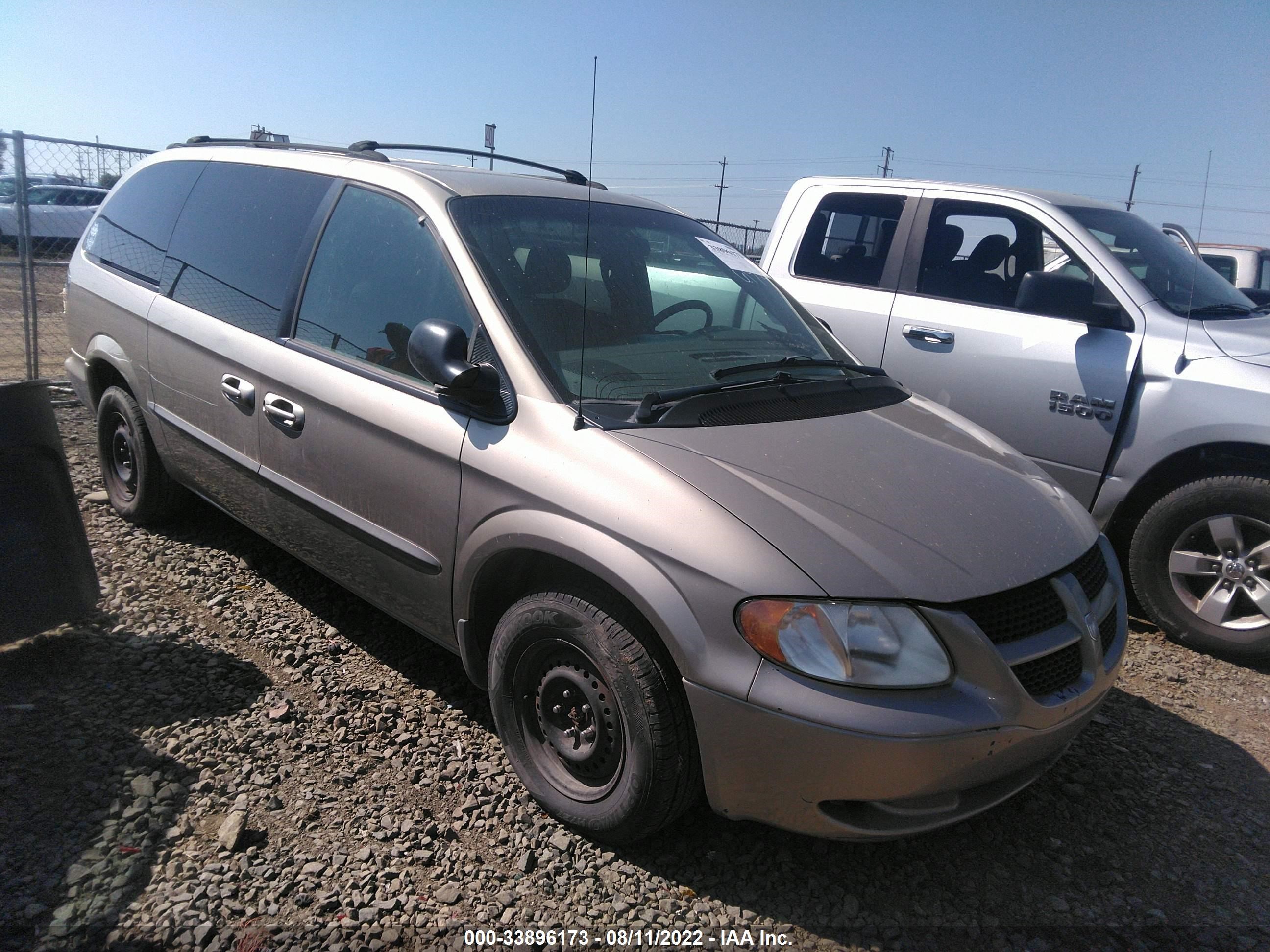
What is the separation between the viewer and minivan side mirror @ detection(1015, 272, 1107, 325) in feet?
14.3

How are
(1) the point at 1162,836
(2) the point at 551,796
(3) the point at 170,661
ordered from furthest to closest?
1. (3) the point at 170,661
2. (1) the point at 1162,836
3. (2) the point at 551,796

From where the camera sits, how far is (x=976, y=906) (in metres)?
2.46

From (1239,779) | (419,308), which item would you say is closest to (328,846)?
(419,308)

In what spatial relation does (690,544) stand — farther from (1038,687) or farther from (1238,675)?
(1238,675)

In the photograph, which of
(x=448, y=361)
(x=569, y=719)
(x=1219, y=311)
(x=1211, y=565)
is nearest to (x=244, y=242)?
(x=448, y=361)

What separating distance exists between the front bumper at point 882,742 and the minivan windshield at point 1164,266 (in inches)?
118

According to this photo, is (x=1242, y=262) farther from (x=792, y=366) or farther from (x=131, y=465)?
(x=131, y=465)

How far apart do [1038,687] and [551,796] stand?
4.55ft

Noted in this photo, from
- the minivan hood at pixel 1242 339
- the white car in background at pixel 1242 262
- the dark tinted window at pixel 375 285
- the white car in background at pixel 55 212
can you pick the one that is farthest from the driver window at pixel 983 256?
the white car in background at pixel 1242 262

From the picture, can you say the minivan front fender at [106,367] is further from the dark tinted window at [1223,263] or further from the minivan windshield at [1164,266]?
the dark tinted window at [1223,263]

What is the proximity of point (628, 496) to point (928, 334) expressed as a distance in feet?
10.2

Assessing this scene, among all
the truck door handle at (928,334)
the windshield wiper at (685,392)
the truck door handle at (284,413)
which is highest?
the windshield wiper at (685,392)

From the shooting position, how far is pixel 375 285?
3201 mm

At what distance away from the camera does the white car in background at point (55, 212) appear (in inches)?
292
